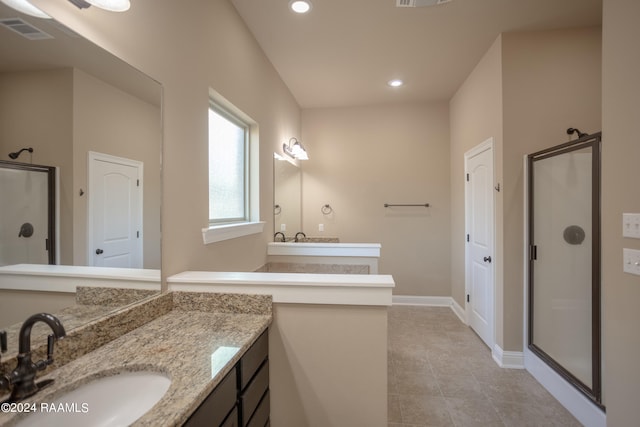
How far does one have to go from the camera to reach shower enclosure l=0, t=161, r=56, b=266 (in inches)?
33.0

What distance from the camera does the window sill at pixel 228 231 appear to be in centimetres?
187

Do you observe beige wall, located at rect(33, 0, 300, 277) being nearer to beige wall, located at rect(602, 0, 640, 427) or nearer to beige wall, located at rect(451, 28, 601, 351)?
beige wall, located at rect(602, 0, 640, 427)

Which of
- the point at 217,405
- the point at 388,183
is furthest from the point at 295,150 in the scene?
the point at 217,405

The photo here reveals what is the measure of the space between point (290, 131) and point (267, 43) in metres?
1.22

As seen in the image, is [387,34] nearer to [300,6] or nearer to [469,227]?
[300,6]

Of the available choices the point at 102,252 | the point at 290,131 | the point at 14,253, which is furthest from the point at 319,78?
the point at 14,253

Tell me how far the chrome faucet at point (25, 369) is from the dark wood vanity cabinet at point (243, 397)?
0.43 m

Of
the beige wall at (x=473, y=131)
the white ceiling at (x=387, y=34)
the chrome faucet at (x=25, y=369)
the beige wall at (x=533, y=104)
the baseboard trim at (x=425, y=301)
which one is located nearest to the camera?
the chrome faucet at (x=25, y=369)

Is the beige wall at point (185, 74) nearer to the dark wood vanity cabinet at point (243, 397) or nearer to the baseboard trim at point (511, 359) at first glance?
the dark wood vanity cabinet at point (243, 397)

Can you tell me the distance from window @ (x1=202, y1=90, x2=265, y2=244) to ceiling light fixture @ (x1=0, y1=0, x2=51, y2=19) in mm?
1076

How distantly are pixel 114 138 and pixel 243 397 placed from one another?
1191 mm

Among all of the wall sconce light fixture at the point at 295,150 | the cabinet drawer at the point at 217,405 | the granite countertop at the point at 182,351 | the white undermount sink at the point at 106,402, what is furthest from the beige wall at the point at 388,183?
the white undermount sink at the point at 106,402

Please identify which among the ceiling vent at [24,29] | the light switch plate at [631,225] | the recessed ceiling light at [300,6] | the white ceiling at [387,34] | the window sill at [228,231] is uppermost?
the white ceiling at [387,34]

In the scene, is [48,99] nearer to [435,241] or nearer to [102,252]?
[102,252]
